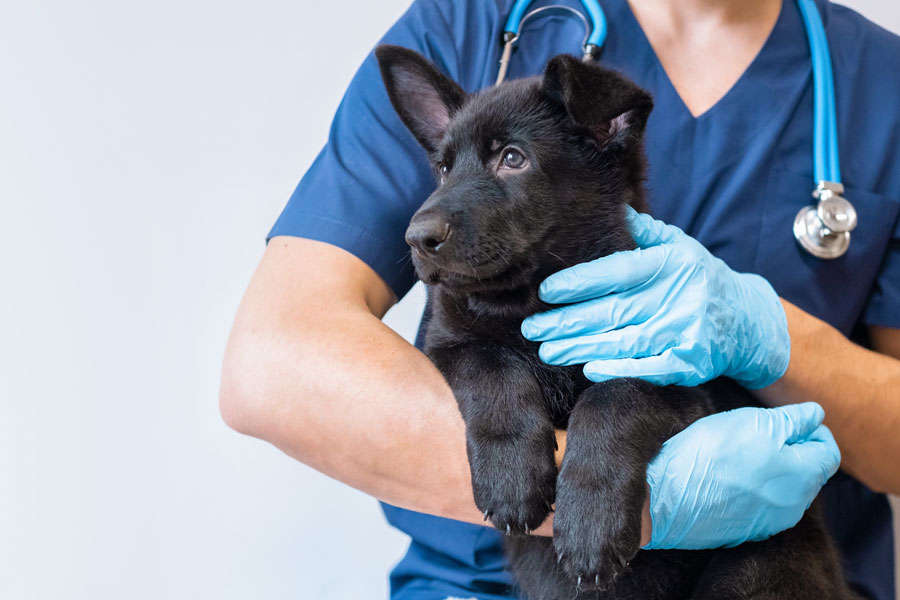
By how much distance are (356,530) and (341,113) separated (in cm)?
110

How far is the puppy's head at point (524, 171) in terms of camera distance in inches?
39.0

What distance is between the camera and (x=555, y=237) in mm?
1105

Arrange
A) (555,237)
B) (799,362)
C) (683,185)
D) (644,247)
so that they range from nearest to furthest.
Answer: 1. (555,237)
2. (644,247)
3. (799,362)
4. (683,185)

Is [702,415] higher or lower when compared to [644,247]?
lower

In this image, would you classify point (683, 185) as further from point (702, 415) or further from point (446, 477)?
point (446, 477)

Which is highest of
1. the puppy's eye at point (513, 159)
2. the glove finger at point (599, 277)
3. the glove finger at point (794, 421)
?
the puppy's eye at point (513, 159)

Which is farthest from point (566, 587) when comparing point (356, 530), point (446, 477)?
point (356, 530)

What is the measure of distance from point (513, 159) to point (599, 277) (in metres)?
0.22

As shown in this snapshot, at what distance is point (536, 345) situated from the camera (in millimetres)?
1195

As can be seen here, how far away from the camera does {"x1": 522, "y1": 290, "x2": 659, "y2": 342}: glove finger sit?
3.71ft

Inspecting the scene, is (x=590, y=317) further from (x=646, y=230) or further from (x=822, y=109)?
(x=822, y=109)

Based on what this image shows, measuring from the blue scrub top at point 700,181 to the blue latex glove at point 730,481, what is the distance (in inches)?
14.6

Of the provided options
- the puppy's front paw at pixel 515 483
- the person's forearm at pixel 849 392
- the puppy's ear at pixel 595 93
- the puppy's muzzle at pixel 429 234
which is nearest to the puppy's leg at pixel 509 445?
the puppy's front paw at pixel 515 483

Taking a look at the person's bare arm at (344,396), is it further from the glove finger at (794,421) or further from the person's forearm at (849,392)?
the person's forearm at (849,392)
